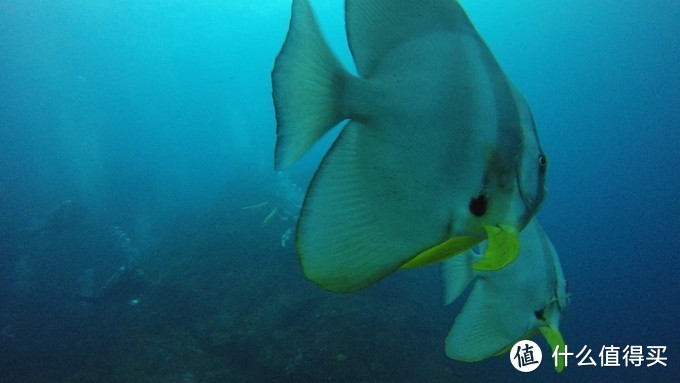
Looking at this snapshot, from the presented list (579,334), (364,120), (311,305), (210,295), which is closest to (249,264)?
(210,295)

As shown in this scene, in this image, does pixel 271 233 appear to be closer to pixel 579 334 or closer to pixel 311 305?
pixel 311 305

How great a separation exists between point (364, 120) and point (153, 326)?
20.7ft

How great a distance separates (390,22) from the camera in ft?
2.37

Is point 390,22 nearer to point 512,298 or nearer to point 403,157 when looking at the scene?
point 403,157

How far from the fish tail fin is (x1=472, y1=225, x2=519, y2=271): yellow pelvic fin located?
0.96ft

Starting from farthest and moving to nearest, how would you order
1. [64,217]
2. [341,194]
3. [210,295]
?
[64,217] < [210,295] < [341,194]

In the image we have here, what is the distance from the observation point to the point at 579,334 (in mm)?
12867

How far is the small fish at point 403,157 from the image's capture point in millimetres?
579

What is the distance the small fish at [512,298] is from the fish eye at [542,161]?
58 cm

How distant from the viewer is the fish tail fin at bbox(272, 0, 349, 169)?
23.9 inches

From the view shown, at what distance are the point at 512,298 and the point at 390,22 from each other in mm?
983

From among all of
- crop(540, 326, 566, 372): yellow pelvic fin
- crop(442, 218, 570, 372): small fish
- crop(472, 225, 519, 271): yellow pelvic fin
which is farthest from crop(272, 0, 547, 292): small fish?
crop(540, 326, 566, 372): yellow pelvic fin

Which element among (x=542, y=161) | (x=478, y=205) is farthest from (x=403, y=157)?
(x=542, y=161)

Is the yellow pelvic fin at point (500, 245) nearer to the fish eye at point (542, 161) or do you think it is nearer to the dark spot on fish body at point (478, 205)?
the dark spot on fish body at point (478, 205)
